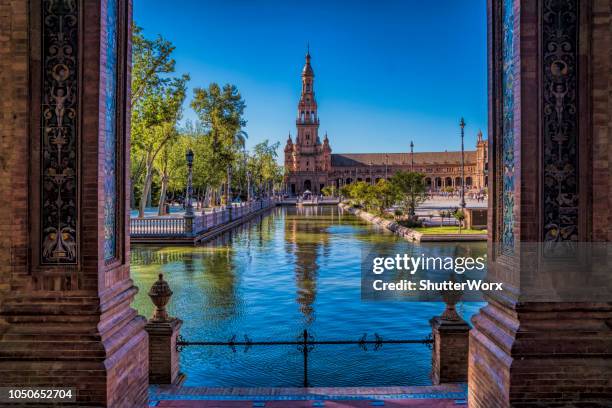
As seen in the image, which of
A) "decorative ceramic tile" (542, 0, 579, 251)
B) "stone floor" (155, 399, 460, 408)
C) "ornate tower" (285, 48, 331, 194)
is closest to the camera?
"decorative ceramic tile" (542, 0, 579, 251)

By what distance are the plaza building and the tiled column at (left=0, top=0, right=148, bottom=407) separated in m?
141

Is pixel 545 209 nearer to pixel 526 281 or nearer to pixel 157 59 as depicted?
pixel 526 281

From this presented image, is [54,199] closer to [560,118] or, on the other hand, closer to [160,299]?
[160,299]

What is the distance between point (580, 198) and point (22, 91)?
543cm

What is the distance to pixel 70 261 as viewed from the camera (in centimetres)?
524

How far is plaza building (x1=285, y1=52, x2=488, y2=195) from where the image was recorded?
5915 inches

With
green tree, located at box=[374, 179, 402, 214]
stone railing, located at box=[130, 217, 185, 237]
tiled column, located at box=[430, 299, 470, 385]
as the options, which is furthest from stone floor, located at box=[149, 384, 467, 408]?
green tree, located at box=[374, 179, 402, 214]

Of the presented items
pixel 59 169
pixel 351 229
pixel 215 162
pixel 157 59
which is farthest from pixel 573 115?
pixel 215 162

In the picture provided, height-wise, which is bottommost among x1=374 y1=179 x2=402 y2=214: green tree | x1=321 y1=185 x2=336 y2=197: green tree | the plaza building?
x1=374 y1=179 x2=402 y2=214: green tree

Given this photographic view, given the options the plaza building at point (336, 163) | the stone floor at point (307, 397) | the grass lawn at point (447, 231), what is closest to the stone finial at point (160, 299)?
the stone floor at point (307, 397)

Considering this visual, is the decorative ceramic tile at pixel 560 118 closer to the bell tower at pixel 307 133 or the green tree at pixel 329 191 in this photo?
the green tree at pixel 329 191

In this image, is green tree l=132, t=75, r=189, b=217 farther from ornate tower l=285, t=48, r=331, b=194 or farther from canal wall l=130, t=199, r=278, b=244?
ornate tower l=285, t=48, r=331, b=194

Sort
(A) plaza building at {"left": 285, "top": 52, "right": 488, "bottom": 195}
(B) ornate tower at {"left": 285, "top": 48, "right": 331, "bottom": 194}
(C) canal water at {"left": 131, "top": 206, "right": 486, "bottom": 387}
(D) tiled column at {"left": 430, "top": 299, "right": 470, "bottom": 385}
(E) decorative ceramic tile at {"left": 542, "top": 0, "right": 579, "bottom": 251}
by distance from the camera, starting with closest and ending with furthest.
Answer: (E) decorative ceramic tile at {"left": 542, "top": 0, "right": 579, "bottom": 251}
(D) tiled column at {"left": 430, "top": 299, "right": 470, "bottom": 385}
(C) canal water at {"left": 131, "top": 206, "right": 486, "bottom": 387}
(A) plaza building at {"left": 285, "top": 52, "right": 488, "bottom": 195}
(B) ornate tower at {"left": 285, "top": 48, "right": 331, "bottom": 194}

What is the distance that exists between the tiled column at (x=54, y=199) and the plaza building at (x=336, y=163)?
464 feet
